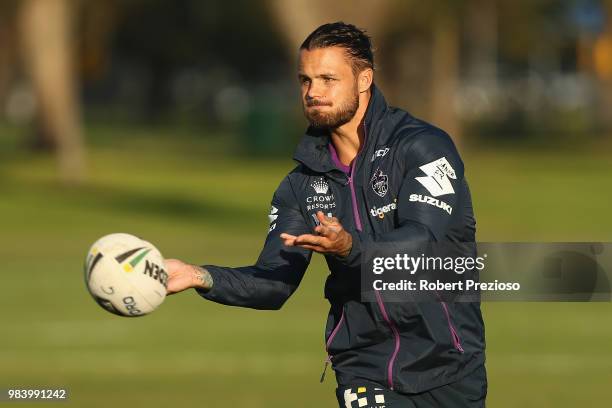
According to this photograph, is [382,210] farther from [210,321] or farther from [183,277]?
[210,321]

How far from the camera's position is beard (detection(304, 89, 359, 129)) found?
7.02 meters

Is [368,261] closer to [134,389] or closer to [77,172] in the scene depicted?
[134,389]

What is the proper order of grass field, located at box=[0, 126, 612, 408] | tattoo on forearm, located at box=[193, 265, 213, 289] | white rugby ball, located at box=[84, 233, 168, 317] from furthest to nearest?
1. grass field, located at box=[0, 126, 612, 408]
2. tattoo on forearm, located at box=[193, 265, 213, 289]
3. white rugby ball, located at box=[84, 233, 168, 317]

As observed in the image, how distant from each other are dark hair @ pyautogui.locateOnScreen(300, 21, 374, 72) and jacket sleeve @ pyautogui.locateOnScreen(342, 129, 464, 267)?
0.45 metres

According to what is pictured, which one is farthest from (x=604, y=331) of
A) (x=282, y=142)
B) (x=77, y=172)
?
(x=282, y=142)

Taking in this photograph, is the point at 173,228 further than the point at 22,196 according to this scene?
No

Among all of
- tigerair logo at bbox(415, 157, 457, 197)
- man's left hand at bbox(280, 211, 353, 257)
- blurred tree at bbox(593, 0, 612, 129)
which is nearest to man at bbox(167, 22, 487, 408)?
tigerair logo at bbox(415, 157, 457, 197)

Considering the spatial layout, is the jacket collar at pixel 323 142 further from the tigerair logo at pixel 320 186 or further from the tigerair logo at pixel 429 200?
the tigerair logo at pixel 429 200

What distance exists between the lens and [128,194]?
37000 mm

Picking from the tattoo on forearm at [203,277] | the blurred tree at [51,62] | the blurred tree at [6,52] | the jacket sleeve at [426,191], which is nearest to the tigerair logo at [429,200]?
the jacket sleeve at [426,191]

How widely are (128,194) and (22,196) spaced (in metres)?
2.46

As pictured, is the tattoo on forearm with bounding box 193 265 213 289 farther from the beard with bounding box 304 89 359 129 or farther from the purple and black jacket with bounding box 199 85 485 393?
the beard with bounding box 304 89 359 129

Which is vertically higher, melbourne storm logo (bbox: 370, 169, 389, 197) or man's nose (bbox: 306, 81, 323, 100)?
man's nose (bbox: 306, 81, 323, 100)

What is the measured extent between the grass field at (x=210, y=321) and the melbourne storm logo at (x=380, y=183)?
572 cm
